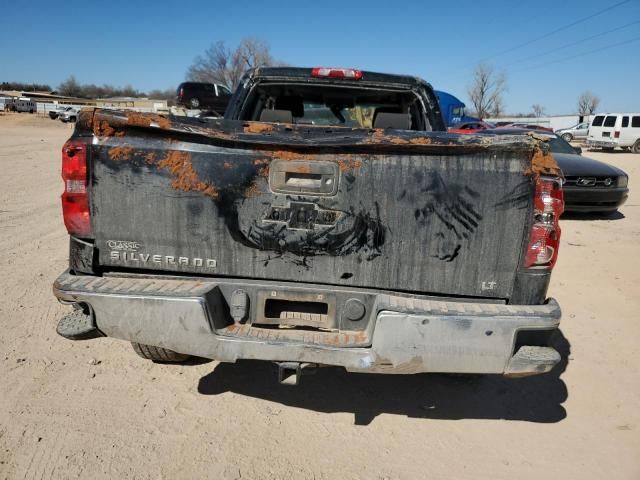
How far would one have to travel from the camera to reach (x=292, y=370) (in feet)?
7.82

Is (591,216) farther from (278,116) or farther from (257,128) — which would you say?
(257,128)

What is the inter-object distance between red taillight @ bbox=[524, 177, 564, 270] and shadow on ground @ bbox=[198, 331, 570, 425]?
132 centimetres

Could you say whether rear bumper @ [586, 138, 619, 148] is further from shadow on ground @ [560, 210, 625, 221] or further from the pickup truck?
the pickup truck

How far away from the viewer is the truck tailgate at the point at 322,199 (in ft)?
7.37

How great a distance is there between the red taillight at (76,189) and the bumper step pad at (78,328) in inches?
17.6

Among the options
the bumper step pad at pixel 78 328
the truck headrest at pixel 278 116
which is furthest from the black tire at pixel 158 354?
the truck headrest at pixel 278 116

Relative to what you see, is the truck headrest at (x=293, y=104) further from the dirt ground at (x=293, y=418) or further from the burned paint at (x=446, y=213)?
the burned paint at (x=446, y=213)

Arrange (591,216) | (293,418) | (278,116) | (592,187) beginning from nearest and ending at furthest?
(293,418)
(278,116)
(592,187)
(591,216)

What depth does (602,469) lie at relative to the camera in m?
2.63

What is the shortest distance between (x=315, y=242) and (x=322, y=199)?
0.21 m

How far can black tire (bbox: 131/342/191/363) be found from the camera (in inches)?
124

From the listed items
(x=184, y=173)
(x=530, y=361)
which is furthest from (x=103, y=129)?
(x=530, y=361)

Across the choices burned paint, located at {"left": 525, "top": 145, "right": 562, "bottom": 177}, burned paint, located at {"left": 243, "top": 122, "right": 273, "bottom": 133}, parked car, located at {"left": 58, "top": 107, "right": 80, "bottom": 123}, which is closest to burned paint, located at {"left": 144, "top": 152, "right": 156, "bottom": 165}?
Answer: burned paint, located at {"left": 243, "top": 122, "right": 273, "bottom": 133}

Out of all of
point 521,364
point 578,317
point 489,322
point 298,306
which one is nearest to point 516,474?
point 521,364
